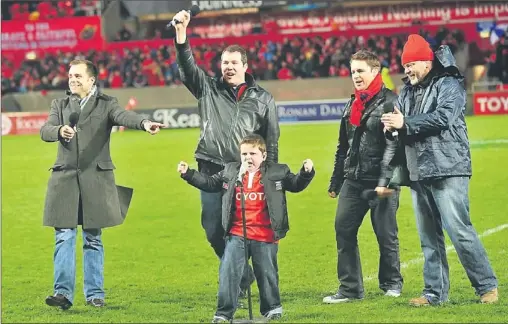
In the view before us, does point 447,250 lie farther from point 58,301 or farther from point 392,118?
point 58,301

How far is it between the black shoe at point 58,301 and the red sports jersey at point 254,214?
164 cm

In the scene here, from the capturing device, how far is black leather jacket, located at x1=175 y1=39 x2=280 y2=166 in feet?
30.9

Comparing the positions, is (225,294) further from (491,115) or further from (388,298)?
(491,115)

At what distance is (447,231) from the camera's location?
9102mm

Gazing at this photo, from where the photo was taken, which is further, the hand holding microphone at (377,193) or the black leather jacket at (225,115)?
the black leather jacket at (225,115)

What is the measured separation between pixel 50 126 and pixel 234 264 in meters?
2.16

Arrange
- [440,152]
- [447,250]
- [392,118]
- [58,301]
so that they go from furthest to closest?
1. [447,250]
2. [58,301]
3. [440,152]
4. [392,118]

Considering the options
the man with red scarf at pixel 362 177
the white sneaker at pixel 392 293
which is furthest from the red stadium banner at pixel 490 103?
the white sneaker at pixel 392 293

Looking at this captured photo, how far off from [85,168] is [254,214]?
176cm

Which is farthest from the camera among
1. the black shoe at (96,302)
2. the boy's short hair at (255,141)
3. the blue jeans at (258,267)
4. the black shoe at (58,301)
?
the black shoe at (96,302)

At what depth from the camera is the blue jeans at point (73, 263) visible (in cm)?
Answer: 941

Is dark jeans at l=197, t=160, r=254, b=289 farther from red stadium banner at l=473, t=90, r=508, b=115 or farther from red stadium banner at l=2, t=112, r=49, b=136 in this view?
red stadium banner at l=2, t=112, r=49, b=136

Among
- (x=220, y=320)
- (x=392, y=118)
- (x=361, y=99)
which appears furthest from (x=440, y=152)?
Result: (x=220, y=320)

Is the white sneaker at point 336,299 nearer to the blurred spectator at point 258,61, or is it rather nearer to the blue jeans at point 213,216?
the blue jeans at point 213,216
